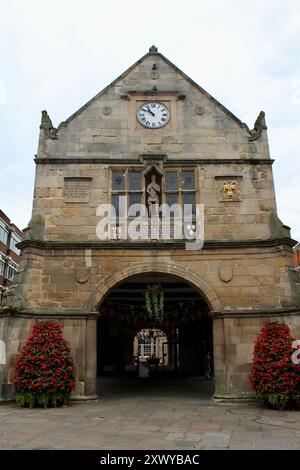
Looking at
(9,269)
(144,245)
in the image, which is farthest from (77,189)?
(9,269)

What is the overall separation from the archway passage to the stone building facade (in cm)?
96

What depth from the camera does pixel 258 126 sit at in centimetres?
1327

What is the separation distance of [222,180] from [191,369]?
13.5 m

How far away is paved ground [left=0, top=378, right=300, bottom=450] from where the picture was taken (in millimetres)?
6074

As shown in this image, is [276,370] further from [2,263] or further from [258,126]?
[2,263]

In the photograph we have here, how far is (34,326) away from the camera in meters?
10.8

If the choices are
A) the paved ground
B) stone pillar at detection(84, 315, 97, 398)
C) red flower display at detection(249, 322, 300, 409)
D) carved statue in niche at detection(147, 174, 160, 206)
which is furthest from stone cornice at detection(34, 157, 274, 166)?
the paved ground

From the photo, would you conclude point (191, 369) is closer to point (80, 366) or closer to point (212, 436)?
point (80, 366)

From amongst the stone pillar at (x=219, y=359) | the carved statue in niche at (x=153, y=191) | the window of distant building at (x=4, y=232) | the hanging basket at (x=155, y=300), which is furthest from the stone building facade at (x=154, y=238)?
the window of distant building at (x=4, y=232)

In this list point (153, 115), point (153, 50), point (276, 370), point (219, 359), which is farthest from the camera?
point (153, 50)

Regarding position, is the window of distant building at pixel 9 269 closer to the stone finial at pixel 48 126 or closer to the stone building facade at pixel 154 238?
the stone finial at pixel 48 126

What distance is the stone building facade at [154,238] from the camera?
11312 millimetres

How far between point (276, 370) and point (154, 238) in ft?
15.5

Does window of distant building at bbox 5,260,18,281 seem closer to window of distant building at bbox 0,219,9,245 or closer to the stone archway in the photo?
window of distant building at bbox 0,219,9,245
